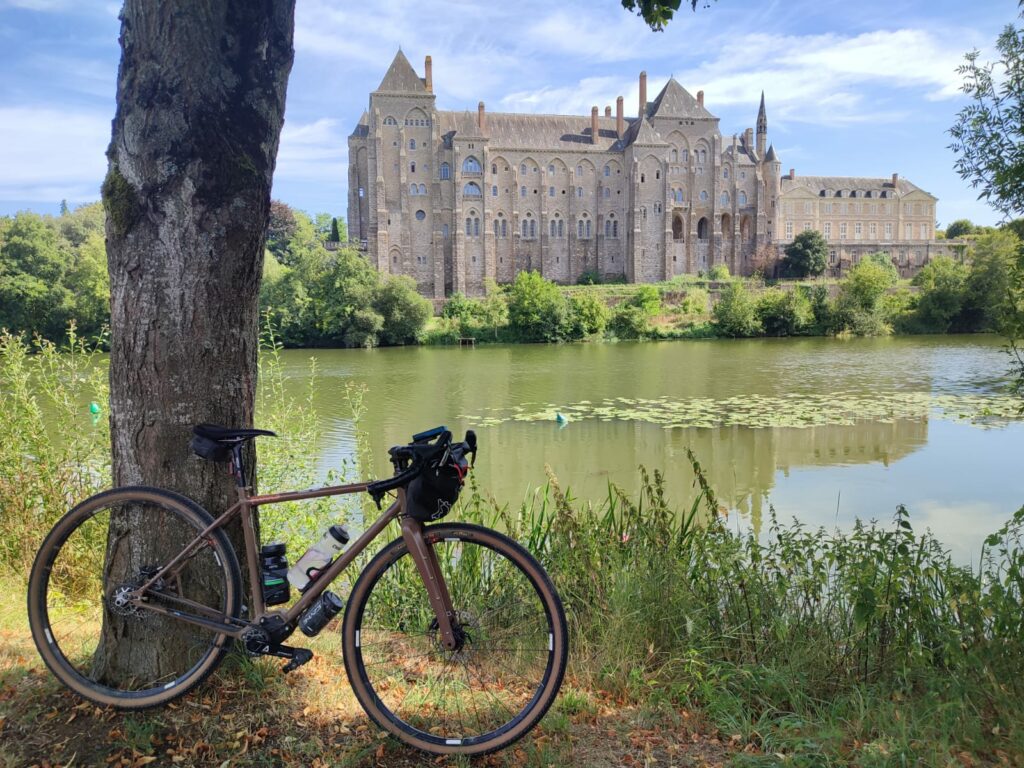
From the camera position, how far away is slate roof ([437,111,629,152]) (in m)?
63.9

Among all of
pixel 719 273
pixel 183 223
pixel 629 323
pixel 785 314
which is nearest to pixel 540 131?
pixel 719 273

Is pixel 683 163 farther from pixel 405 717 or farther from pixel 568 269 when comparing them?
pixel 405 717

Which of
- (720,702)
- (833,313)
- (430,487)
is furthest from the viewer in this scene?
(833,313)

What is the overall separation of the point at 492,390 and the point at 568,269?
4672 centimetres

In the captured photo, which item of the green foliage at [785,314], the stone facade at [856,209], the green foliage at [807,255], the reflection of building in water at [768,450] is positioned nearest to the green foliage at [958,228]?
the stone facade at [856,209]

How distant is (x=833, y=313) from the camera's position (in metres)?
43.9

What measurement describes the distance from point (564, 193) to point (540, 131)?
20.9 feet

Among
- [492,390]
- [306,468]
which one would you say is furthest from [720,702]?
[492,390]

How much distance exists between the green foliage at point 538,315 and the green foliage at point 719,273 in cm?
1965

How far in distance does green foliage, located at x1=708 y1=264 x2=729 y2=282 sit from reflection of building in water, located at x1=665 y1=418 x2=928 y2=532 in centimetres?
4863

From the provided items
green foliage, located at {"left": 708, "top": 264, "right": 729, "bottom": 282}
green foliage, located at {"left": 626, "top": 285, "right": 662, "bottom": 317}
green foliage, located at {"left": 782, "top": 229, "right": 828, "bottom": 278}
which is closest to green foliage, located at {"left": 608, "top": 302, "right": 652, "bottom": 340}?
green foliage, located at {"left": 626, "top": 285, "right": 662, "bottom": 317}

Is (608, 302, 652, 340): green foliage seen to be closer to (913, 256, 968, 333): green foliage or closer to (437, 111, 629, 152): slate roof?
(913, 256, 968, 333): green foliage

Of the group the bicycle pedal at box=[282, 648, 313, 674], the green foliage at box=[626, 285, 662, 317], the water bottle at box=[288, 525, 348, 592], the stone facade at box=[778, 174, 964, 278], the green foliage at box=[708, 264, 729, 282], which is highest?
the stone facade at box=[778, 174, 964, 278]

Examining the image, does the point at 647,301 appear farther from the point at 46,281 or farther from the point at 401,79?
the point at 46,281
